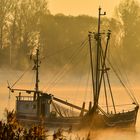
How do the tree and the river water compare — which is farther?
the tree

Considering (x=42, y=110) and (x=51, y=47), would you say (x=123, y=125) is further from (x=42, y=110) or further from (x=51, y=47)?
(x=51, y=47)

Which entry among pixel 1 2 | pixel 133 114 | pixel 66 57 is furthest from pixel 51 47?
pixel 133 114

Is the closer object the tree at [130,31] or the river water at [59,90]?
the river water at [59,90]

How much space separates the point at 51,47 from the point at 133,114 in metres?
56.0

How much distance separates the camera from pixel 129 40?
114m

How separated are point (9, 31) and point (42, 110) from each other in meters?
55.2

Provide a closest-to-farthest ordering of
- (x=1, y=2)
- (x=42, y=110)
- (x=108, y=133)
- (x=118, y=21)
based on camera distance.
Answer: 1. (x=108, y=133)
2. (x=42, y=110)
3. (x=1, y=2)
4. (x=118, y=21)

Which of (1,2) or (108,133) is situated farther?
(1,2)

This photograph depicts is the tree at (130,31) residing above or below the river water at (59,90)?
above

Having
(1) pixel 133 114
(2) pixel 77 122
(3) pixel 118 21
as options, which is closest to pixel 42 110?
(2) pixel 77 122

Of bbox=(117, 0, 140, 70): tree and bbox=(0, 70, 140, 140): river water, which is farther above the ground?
bbox=(117, 0, 140, 70): tree

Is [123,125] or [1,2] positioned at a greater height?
[1,2]

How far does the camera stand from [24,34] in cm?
10944

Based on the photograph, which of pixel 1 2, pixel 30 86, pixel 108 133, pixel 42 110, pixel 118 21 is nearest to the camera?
pixel 108 133
